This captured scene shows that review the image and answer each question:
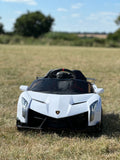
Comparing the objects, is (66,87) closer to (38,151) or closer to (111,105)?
(38,151)

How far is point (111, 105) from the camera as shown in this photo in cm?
828

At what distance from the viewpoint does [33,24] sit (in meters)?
96.1

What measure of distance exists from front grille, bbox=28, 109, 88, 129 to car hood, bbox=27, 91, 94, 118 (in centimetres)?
7

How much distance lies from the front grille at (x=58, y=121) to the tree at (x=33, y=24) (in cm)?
8944

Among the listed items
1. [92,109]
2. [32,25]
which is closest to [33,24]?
[32,25]

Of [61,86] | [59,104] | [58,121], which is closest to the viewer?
[58,121]

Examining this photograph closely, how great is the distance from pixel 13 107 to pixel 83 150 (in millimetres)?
3429

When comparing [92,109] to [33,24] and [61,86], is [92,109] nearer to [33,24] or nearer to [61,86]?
[61,86]

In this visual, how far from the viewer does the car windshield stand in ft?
19.6

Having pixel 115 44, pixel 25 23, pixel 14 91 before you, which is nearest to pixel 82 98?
pixel 14 91

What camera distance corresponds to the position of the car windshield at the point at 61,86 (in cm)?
597

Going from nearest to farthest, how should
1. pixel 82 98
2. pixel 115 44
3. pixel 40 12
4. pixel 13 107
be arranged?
pixel 82 98
pixel 13 107
pixel 115 44
pixel 40 12

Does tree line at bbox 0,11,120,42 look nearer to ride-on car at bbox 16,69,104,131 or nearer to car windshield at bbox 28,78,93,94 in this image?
car windshield at bbox 28,78,93,94

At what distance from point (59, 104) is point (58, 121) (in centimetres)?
37
